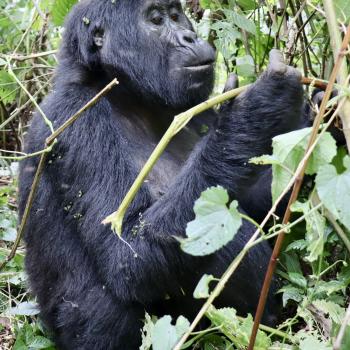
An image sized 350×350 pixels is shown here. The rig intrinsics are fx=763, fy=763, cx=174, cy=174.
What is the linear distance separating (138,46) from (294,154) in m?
1.75

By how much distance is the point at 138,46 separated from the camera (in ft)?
12.8

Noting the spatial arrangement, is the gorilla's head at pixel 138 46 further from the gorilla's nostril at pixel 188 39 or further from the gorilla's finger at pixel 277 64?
the gorilla's finger at pixel 277 64

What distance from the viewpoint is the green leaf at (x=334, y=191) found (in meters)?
2.09

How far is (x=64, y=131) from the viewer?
359cm

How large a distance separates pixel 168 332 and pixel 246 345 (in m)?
0.41

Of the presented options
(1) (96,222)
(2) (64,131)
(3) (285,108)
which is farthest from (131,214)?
(3) (285,108)

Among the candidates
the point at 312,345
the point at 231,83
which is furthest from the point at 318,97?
the point at 312,345

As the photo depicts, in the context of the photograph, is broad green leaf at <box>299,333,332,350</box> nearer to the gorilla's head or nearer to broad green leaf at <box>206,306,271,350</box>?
broad green leaf at <box>206,306,271,350</box>

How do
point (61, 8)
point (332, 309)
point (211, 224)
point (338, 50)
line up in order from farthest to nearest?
point (61, 8) < point (332, 309) < point (338, 50) < point (211, 224)

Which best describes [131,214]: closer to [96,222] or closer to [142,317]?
[96,222]

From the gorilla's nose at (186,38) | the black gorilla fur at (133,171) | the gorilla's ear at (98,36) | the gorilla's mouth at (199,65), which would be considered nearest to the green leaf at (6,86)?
the black gorilla fur at (133,171)

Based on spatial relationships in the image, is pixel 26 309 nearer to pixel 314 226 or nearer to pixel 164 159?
pixel 164 159

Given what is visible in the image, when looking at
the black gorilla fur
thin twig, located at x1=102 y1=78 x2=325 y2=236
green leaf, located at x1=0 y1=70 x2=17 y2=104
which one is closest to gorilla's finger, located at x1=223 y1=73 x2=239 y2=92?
the black gorilla fur

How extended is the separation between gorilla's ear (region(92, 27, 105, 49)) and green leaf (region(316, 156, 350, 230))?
6.83 feet
